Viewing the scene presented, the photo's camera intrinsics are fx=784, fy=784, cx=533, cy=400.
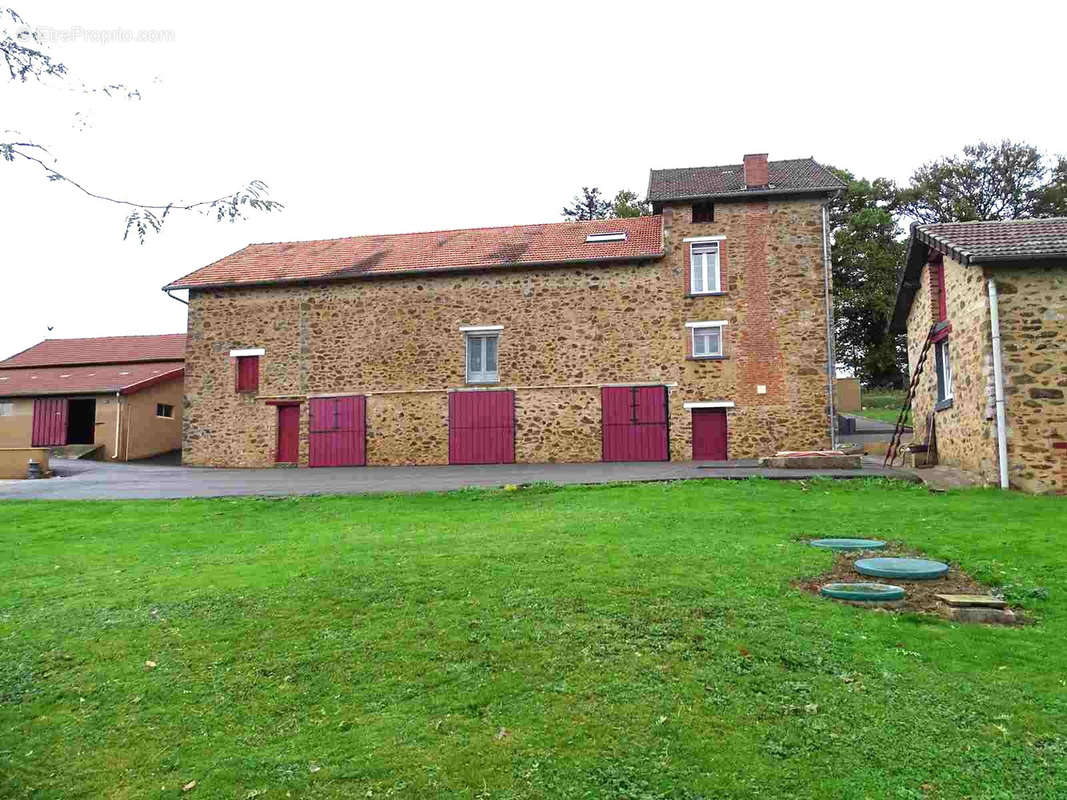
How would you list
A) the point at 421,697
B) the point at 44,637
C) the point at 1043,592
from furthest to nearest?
the point at 1043,592 → the point at 44,637 → the point at 421,697

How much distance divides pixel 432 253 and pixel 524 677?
22.1 meters

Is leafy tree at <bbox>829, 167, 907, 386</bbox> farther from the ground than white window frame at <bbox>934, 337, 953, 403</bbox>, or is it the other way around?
leafy tree at <bbox>829, 167, 907, 386</bbox>

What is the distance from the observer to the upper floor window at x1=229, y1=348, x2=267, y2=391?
2572cm

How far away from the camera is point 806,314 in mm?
22594

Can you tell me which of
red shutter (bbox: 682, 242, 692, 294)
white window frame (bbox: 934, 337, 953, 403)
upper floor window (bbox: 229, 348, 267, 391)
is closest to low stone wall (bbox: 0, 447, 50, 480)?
upper floor window (bbox: 229, 348, 267, 391)

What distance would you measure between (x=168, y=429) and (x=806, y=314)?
23.6 m

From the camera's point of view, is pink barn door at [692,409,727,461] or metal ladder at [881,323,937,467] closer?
metal ladder at [881,323,937,467]

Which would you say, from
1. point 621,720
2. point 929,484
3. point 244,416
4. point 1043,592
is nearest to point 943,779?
point 621,720

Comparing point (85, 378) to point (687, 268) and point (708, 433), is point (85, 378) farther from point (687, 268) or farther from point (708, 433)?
point (708, 433)

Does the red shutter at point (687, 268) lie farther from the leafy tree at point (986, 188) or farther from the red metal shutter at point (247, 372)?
the leafy tree at point (986, 188)

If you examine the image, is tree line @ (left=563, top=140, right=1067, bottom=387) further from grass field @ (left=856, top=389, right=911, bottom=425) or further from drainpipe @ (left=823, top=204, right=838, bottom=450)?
drainpipe @ (left=823, top=204, right=838, bottom=450)

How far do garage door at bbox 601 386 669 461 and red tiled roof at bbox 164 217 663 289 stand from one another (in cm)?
407

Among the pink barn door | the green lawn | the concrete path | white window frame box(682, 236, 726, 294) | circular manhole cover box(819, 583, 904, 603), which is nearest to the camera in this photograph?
the green lawn

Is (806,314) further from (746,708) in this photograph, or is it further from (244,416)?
(746,708)
